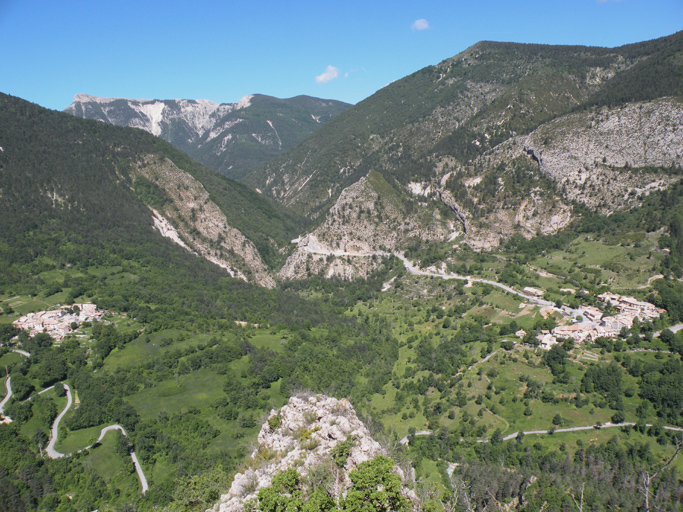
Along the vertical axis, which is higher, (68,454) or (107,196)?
(107,196)

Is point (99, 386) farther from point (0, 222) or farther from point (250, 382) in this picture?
point (0, 222)

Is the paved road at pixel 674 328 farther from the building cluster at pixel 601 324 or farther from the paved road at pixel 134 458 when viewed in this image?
the paved road at pixel 134 458

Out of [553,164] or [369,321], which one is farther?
[553,164]

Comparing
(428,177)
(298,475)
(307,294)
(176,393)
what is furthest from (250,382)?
(428,177)

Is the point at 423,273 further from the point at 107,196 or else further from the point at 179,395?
the point at 107,196

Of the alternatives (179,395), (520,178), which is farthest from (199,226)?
(520,178)
